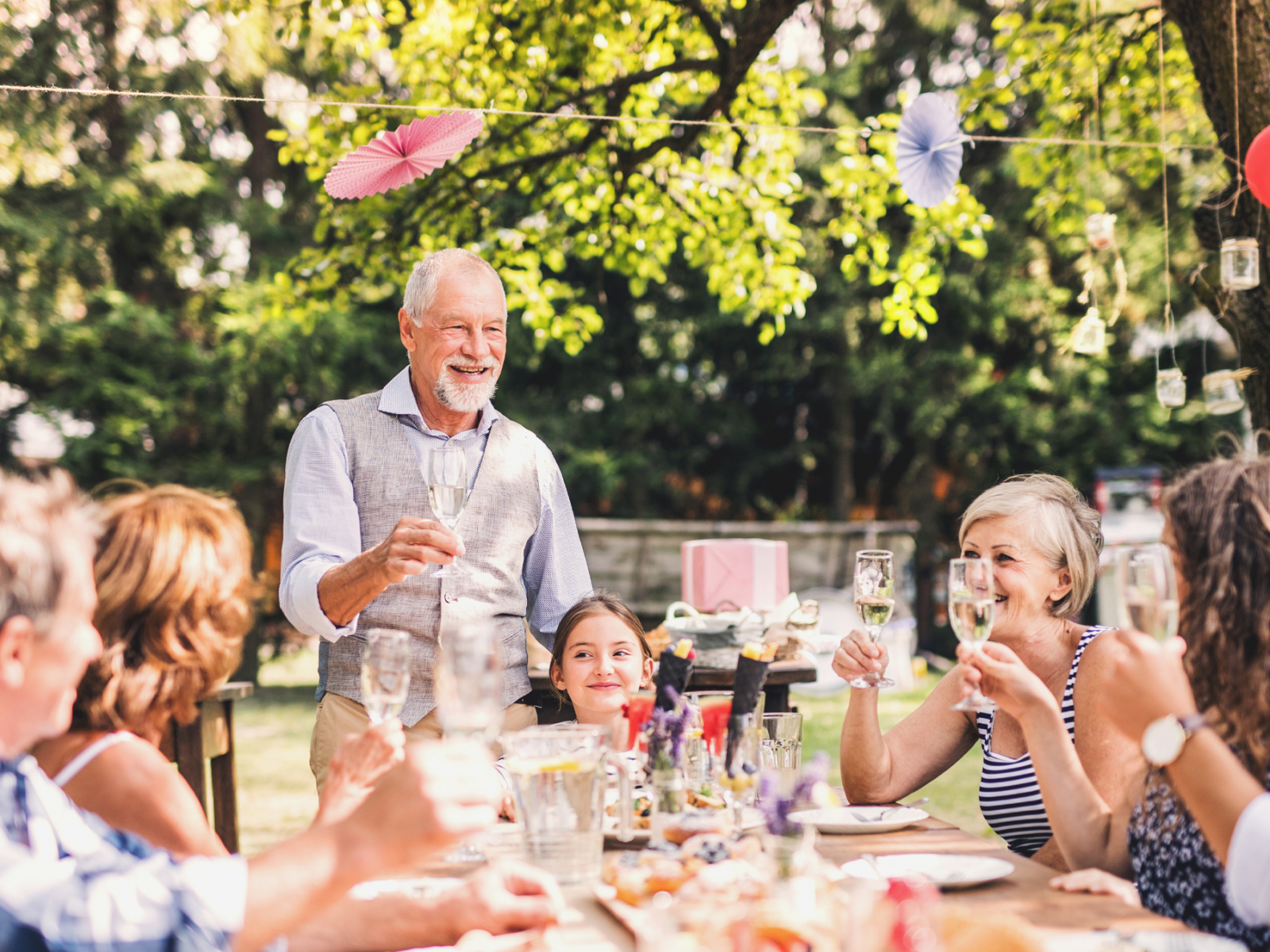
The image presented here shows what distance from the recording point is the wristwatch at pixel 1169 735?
4.15ft

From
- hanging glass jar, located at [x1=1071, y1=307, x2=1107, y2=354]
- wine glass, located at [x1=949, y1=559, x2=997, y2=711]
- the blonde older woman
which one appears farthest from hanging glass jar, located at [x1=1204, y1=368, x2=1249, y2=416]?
wine glass, located at [x1=949, y1=559, x2=997, y2=711]

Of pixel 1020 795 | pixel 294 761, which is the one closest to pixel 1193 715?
pixel 1020 795

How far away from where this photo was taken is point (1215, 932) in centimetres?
147

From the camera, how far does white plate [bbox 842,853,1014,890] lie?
4.78 feet

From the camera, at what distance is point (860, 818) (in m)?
1.91

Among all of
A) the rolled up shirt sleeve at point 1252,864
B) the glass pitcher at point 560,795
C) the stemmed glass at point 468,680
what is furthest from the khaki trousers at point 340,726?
the rolled up shirt sleeve at point 1252,864

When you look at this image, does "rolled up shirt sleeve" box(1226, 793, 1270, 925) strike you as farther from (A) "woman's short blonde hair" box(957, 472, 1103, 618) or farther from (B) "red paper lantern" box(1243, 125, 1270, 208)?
(B) "red paper lantern" box(1243, 125, 1270, 208)

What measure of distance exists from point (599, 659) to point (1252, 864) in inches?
60.4

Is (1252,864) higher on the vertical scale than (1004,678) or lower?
lower

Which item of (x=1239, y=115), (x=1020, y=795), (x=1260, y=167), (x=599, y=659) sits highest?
(x=1239, y=115)

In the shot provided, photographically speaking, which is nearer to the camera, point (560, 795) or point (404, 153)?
point (560, 795)

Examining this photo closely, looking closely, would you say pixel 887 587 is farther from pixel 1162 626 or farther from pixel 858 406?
pixel 858 406

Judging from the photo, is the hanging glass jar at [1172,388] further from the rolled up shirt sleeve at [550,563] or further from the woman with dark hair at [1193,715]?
the woman with dark hair at [1193,715]

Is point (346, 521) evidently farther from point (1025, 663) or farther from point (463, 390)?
point (1025, 663)
